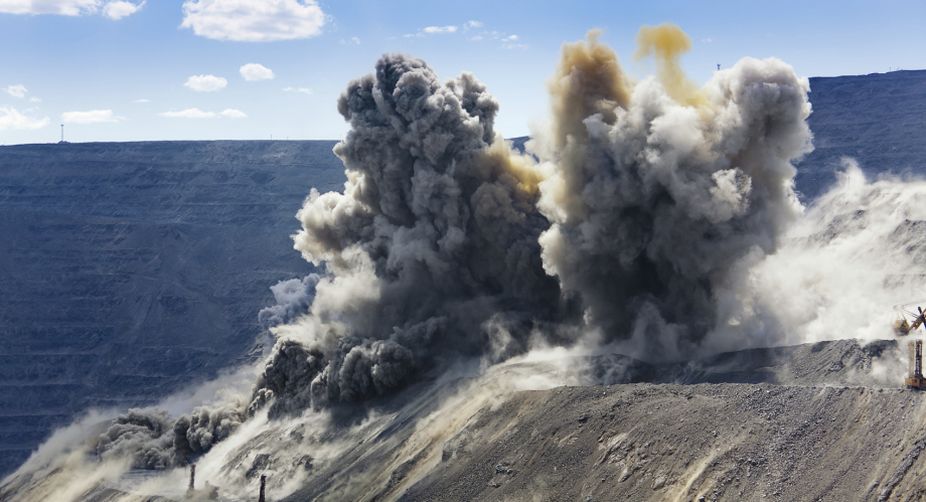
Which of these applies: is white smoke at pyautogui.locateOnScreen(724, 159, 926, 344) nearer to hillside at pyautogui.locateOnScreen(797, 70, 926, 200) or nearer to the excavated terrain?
hillside at pyautogui.locateOnScreen(797, 70, 926, 200)

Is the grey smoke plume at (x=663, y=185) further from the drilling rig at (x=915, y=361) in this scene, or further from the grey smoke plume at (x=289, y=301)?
the grey smoke plume at (x=289, y=301)

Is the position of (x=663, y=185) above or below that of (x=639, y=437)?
above

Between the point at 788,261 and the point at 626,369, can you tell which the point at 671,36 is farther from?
the point at 788,261

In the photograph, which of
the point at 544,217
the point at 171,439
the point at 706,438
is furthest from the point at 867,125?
the point at 706,438

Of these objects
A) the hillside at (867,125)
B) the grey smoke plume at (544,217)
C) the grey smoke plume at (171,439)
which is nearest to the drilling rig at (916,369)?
the grey smoke plume at (544,217)

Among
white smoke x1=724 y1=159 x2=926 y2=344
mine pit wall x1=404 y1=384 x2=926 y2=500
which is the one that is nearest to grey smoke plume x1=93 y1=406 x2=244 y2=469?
mine pit wall x1=404 y1=384 x2=926 y2=500

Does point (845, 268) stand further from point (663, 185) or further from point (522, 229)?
point (663, 185)
